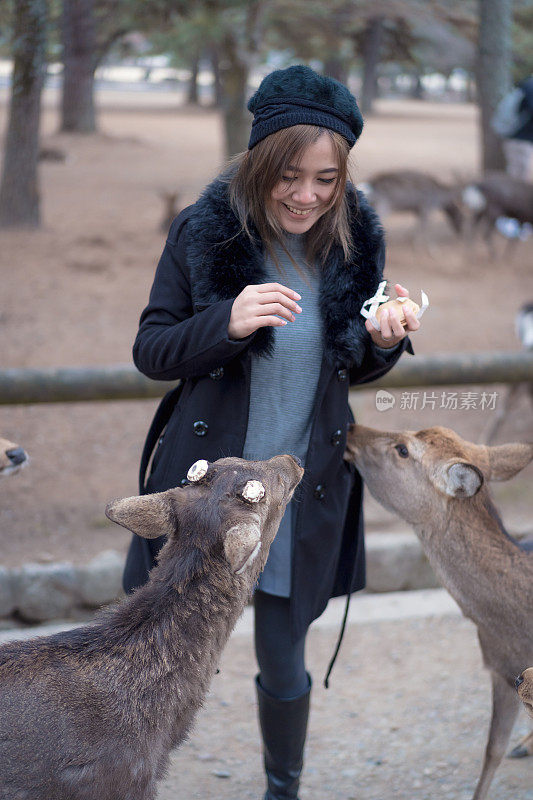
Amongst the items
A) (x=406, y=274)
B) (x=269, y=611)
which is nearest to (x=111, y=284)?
(x=406, y=274)

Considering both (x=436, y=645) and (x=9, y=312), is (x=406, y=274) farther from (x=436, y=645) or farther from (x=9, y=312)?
(x=436, y=645)

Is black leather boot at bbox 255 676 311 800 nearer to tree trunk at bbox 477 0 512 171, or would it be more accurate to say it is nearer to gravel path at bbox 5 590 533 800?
gravel path at bbox 5 590 533 800

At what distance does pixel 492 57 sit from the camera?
45.5 ft

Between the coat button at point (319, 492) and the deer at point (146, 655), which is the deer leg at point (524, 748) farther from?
the deer at point (146, 655)

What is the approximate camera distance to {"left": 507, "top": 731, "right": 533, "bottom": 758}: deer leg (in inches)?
150

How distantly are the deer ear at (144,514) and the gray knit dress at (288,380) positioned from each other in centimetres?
39

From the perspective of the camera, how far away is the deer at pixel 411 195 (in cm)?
1302

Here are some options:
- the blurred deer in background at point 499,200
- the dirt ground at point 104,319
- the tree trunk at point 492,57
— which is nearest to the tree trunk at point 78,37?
the dirt ground at point 104,319

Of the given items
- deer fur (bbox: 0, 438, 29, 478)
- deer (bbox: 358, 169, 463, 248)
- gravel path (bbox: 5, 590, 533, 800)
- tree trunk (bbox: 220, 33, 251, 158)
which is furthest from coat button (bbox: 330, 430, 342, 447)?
tree trunk (bbox: 220, 33, 251, 158)

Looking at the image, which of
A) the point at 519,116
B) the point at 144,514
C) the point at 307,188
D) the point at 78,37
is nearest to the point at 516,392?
the point at 307,188

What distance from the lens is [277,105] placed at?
2.54 metres

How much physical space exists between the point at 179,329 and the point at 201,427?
1.09 feet

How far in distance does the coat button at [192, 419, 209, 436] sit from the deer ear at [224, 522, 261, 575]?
18.7 inches

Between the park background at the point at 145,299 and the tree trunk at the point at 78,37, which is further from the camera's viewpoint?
the tree trunk at the point at 78,37
